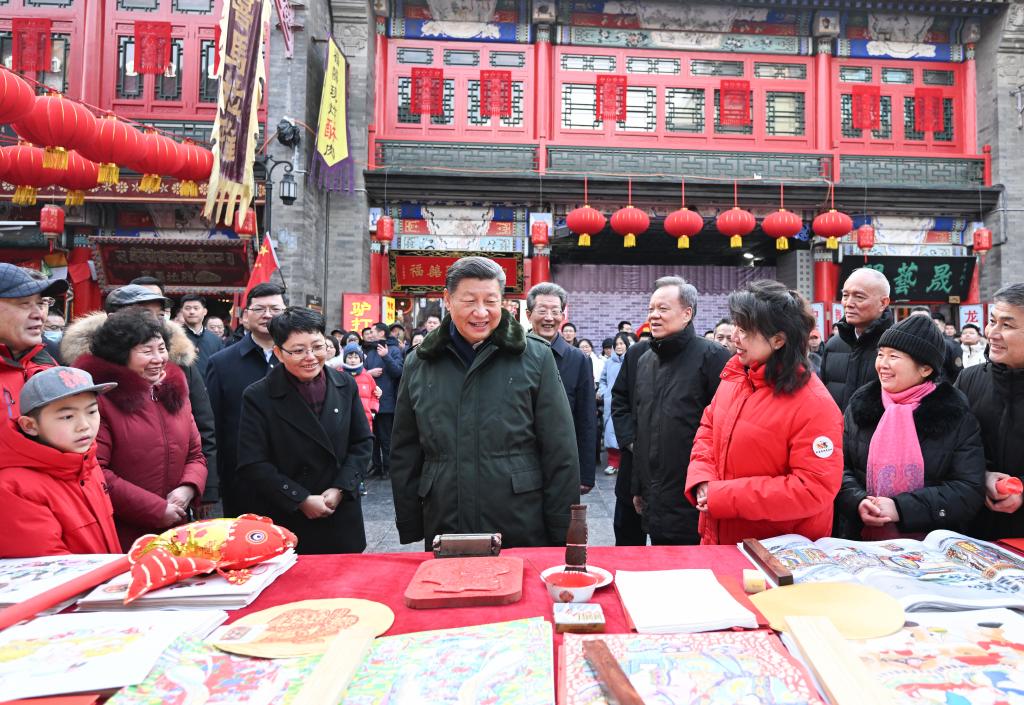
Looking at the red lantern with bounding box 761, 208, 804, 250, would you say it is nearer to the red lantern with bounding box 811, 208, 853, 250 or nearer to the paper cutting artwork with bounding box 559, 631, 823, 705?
the red lantern with bounding box 811, 208, 853, 250

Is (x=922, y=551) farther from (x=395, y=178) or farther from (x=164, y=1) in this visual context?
(x=164, y=1)

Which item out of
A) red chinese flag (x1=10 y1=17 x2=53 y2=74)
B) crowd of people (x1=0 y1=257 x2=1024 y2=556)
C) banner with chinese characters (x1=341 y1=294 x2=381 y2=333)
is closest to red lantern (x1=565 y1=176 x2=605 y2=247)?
banner with chinese characters (x1=341 y1=294 x2=381 y2=333)

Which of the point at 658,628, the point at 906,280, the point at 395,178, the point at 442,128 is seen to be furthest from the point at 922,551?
the point at 906,280

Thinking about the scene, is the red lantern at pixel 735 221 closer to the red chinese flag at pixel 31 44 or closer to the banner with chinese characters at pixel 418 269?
the banner with chinese characters at pixel 418 269

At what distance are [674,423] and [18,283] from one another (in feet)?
8.86

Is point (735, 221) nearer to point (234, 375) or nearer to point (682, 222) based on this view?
point (682, 222)

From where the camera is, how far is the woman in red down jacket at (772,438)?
1.74 metres

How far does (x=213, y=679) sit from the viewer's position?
3.35 ft

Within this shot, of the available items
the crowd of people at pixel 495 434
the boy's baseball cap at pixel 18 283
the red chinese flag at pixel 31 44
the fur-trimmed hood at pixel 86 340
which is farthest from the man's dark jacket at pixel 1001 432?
the red chinese flag at pixel 31 44

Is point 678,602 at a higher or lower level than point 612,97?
lower

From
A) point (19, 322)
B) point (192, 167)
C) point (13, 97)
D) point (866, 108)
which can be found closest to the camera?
point (19, 322)

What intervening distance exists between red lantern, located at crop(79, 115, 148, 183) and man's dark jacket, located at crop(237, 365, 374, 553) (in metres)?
4.90

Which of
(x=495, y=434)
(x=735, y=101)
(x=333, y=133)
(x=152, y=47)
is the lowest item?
(x=495, y=434)

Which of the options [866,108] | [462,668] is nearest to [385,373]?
[462,668]
